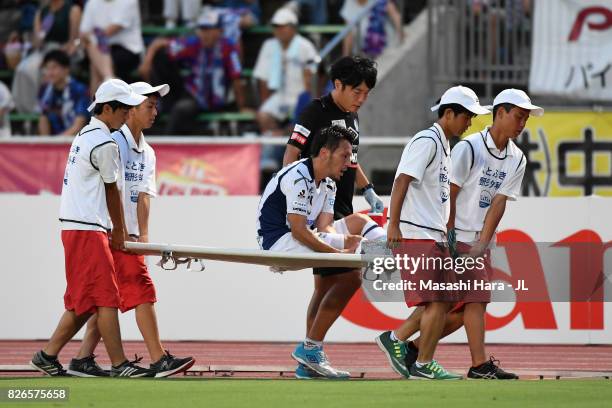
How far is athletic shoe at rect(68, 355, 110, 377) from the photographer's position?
421 inches

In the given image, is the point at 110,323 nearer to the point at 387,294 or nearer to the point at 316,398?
the point at 316,398

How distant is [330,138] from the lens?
10352 mm

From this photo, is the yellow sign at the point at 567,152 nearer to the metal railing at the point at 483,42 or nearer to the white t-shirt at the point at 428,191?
the metal railing at the point at 483,42

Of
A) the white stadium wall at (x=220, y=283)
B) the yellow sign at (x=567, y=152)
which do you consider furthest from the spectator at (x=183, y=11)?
the white stadium wall at (x=220, y=283)

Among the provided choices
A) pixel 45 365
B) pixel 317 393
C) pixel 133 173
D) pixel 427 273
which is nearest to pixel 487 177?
pixel 427 273

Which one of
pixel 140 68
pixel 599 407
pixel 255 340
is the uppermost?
pixel 140 68

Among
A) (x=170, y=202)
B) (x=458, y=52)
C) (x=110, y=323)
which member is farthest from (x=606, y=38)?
(x=110, y=323)

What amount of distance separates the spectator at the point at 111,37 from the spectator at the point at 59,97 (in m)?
0.37

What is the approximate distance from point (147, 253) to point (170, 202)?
4053 mm

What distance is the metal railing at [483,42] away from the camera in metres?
17.7

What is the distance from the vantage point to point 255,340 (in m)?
14.4

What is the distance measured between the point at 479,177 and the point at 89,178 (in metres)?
2.79

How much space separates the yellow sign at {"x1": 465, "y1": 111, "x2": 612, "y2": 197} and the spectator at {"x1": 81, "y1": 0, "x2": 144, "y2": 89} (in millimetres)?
5308

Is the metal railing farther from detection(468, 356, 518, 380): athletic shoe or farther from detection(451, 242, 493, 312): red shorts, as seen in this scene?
detection(468, 356, 518, 380): athletic shoe
